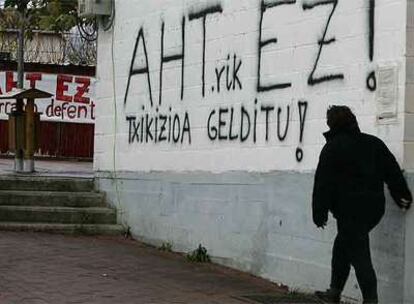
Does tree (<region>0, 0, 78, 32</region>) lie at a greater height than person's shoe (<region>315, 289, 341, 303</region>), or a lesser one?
greater

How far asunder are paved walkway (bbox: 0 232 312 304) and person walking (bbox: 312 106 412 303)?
138 cm

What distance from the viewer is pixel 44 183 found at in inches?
504

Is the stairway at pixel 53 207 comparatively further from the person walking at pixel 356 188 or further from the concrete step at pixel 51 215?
the person walking at pixel 356 188

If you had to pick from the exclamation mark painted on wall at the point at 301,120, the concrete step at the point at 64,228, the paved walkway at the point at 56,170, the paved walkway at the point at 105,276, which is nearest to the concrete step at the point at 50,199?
the concrete step at the point at 64,228

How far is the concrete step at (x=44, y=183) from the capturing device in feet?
41.4

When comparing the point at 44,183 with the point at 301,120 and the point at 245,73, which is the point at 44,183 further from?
the point at 301,120

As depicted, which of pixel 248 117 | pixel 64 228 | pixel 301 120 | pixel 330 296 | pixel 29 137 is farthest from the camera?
pixel 29 137

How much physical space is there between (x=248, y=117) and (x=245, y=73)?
0.54 meters

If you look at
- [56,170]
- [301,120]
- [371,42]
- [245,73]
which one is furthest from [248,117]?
[56,170]

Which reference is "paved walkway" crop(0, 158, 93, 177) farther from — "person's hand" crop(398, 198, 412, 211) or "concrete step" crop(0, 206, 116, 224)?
"person's hand" crop(398, 198, 412, 211)

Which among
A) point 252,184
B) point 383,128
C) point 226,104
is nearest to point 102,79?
point 226,104

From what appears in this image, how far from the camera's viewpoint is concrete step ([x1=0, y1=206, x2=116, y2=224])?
12.1 m

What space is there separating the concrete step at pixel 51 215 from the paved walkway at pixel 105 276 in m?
0.65

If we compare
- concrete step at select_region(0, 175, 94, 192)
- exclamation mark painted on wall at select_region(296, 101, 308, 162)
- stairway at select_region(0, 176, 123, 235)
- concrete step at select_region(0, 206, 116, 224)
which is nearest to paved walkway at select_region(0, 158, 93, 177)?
concrete step at select_region(0, 175, 94, 192)
